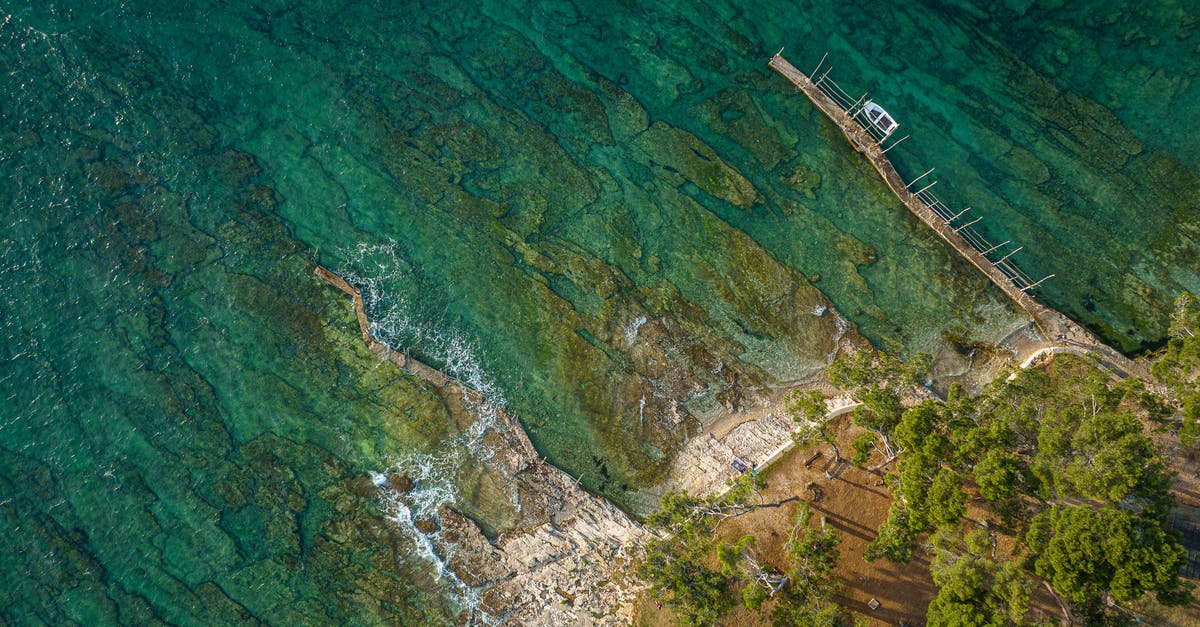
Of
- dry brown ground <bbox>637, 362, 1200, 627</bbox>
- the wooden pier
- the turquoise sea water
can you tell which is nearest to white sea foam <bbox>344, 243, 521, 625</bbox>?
the turquoise sea water

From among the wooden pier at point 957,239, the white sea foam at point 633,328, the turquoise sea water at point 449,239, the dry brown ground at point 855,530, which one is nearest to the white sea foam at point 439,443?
the turquoise sea water at point 449,239

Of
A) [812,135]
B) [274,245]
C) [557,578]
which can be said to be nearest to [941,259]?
[812,135]

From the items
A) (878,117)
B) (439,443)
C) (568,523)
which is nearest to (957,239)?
(878,117)

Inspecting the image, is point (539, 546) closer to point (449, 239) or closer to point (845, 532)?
point (845, 532)

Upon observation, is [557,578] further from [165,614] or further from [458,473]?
[165,614]

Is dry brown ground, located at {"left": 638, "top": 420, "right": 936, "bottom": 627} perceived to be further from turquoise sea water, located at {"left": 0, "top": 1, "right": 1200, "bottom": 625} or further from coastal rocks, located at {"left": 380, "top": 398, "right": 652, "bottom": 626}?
turquoise sea water, located at {"left": 0, "top": 1, "right": 1200, "bottom": 625}

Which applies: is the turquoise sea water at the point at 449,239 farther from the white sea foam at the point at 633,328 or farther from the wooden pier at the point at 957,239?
the wooden pier at the point at 957,239
